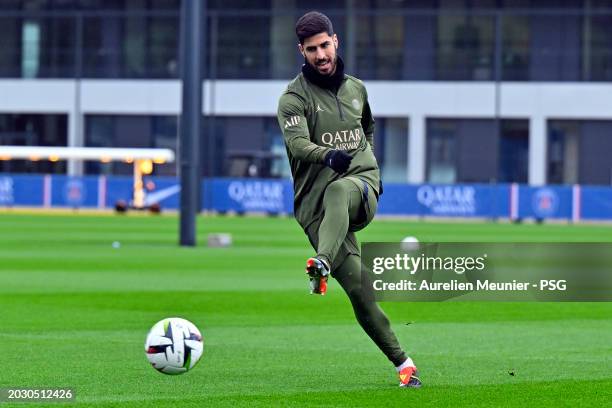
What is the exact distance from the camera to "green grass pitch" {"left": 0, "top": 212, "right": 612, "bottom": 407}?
999 centimetres

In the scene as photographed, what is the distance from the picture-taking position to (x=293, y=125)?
956cm

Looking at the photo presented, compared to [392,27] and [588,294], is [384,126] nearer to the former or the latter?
[392,27]

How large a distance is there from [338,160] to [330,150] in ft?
0.44

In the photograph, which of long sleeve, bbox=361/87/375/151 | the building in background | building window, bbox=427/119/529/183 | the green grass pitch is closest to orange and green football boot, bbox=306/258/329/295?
the green grass pitch

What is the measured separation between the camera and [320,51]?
9562 mm

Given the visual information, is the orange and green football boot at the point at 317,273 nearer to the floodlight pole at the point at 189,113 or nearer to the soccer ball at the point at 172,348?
the soccer ball at the point at 172,348

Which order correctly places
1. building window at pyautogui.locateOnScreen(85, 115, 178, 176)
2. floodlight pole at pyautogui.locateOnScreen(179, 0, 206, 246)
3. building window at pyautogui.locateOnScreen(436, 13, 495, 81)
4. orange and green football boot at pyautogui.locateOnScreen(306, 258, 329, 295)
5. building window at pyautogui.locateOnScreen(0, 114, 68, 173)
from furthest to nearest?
building window at pyautogui.locateOnScreen(85, 115, 178, 176), building window at pyautogui.locateOnScreen(0, 114, 68, 173), building window at pyautogui.locateOnScreen(436, 13, 495, 81), floodlight pole at pyautogui.locateOnScreen(179, 0, 206, 246), orange and green football boot at pyautogui.locateOnScreen(306, 258, 329, 295)

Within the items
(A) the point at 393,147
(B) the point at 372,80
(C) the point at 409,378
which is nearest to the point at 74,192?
(B) the point at 372,80

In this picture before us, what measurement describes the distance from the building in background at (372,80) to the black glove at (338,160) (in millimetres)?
56343

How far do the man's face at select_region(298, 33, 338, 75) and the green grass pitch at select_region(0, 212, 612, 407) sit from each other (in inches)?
83.1

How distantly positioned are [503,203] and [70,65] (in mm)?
25341

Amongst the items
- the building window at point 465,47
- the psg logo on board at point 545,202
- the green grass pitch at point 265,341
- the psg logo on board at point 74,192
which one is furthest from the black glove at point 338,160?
the building window at point 465,47

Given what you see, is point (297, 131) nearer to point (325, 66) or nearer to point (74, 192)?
point (325, 66)

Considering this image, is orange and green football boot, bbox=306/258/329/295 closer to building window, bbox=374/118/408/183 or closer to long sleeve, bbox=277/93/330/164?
long sleeve, bbox=277/93/330/164
